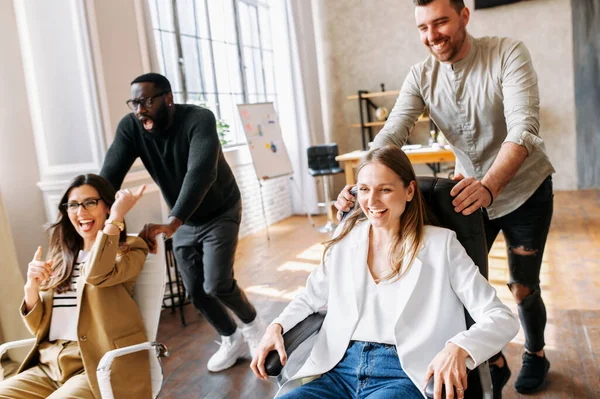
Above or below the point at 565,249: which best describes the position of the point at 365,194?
above

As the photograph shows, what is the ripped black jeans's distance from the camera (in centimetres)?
205

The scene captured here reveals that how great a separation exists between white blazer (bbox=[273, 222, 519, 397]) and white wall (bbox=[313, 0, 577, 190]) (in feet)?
20.3

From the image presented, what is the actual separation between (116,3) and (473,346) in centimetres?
330

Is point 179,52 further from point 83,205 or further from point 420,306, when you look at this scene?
point 420,306

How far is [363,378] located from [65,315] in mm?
1086

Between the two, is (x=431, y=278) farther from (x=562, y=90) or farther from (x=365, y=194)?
(x=562, y=90)

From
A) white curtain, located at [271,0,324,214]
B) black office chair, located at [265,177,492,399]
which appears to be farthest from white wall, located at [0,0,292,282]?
white curtain, located at [271,0,324,214]

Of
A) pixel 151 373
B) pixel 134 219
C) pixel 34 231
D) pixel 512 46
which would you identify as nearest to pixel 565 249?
pixel 512 46

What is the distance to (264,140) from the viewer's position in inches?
237

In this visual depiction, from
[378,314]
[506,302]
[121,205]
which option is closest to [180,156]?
[121,205]

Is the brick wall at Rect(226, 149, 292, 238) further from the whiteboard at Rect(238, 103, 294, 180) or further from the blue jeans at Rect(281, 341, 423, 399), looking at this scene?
the blue jeans at Rect(281, 341, 423, 399)

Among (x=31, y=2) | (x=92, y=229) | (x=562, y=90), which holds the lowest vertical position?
(x=92, y=229)

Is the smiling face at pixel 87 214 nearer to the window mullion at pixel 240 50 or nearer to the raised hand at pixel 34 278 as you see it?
the raised hand at pixel 34 278

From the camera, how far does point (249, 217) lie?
249 inches
